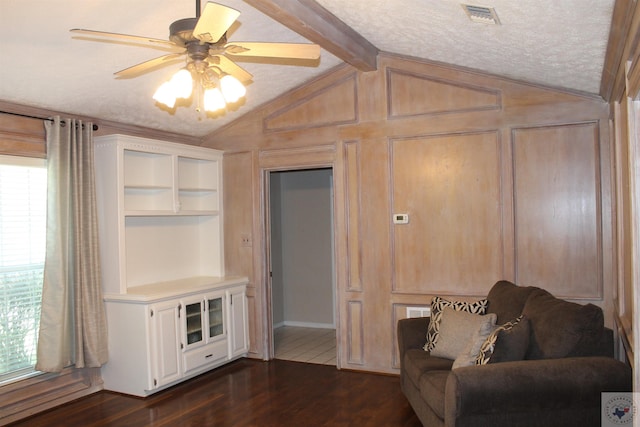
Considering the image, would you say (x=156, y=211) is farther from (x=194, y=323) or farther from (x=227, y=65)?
(x=227, y=65)

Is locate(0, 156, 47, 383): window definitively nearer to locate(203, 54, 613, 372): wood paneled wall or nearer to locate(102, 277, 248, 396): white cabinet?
locate(102, 277, 248, 396): white cabinet

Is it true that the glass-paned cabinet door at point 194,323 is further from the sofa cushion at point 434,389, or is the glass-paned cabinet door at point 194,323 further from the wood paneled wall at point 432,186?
the sofa cushion at point 434,389

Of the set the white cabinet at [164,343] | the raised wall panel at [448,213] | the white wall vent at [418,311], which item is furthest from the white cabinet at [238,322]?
the white wall vent at [418,311]

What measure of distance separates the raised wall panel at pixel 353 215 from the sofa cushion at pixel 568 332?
2141mm

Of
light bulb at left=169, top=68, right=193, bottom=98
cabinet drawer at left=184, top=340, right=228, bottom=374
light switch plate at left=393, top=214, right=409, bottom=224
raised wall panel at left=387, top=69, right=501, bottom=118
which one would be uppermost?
raised wall panel at left=387, top=69, right=501, bottom=118

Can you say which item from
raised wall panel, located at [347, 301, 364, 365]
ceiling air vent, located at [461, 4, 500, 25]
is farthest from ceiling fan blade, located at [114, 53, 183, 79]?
raised wall panel, located at [347, 301, 364, 365]

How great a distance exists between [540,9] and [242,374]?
3931 mm

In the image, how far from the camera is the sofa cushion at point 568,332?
9.18 ft

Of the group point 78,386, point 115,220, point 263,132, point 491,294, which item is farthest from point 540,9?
point 78,386

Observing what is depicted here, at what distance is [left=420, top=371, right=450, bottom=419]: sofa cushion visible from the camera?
2.95 metres

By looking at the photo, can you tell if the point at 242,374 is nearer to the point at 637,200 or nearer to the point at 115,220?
the point at 115,220

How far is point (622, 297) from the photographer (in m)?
3.43

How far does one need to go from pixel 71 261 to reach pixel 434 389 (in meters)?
3.02

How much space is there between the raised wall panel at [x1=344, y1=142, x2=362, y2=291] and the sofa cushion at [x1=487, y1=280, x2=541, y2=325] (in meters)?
1.42
